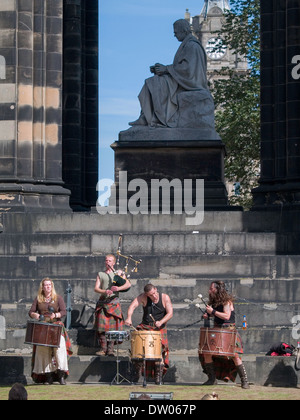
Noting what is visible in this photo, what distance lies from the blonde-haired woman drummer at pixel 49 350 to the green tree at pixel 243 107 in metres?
28.8

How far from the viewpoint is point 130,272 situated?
2356cm

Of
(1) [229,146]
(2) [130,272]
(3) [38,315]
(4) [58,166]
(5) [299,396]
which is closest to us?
(5) [299,396]

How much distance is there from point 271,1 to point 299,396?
41.8ft

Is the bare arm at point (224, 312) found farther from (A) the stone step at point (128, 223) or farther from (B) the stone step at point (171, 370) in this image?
(A) the stone step at point (128, 223)

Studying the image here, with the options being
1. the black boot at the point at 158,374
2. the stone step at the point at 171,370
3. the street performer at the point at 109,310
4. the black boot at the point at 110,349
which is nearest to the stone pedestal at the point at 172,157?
the street performer at the point at 109,310

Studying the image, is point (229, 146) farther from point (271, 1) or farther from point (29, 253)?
point (29, 253)

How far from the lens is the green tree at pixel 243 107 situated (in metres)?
48.4

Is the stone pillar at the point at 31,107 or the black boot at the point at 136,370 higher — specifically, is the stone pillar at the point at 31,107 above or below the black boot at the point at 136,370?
above

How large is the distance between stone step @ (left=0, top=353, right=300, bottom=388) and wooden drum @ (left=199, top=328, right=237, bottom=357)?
3.46 ft

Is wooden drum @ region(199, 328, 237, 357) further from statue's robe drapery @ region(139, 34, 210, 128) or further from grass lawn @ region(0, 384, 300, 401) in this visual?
statue's robe drapery @ region(139, 34, 210, 128)

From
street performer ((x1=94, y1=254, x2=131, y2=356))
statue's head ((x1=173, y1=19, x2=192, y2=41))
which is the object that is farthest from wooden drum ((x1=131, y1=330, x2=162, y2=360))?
statue's head ((x1=173, y1=19, x2=192, y2=41))

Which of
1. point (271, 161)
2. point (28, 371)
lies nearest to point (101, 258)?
point (28, 371)

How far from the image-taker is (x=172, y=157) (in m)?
28.9

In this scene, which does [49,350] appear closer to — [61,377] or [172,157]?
[61,377]
